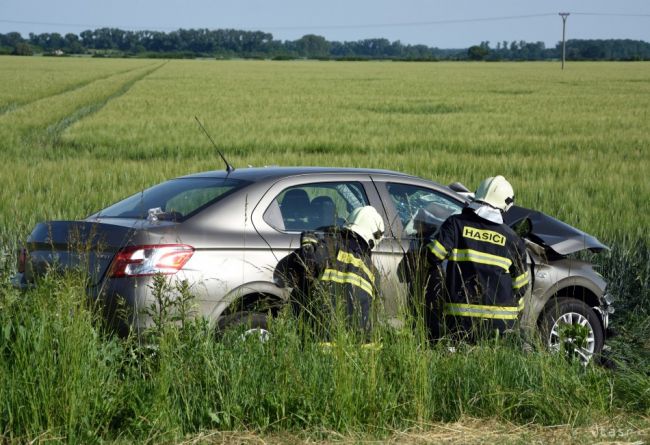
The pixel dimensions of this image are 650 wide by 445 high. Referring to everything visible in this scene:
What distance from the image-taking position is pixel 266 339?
19.0 feet

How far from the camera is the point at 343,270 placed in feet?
19.5

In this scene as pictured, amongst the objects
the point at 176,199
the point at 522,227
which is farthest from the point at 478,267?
the point at 176,199

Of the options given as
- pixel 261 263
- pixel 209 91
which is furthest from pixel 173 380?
pixel 209 91

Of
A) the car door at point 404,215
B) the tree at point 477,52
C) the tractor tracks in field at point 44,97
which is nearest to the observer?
the car door at point 404,215

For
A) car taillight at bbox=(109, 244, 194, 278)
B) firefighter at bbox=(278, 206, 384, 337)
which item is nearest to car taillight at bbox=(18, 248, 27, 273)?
car taillight at bbox=(109, 244, 194, 278)

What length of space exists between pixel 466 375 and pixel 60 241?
2623mm

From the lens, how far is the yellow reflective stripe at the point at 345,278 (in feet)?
19.3

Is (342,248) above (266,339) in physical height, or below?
above

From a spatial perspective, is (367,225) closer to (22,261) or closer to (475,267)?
(475,267)

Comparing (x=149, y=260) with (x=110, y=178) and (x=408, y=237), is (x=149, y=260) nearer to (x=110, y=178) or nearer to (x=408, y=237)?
(x=408, y=237)

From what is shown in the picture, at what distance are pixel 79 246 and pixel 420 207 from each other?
2.55m

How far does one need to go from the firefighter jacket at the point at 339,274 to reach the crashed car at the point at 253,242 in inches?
7.6

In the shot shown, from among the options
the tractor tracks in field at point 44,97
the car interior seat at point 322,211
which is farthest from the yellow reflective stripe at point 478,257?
the tractor tracks in field at point 44,97

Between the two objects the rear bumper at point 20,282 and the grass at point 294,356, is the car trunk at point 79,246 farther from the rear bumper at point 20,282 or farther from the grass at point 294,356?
the grass at point 294,356
